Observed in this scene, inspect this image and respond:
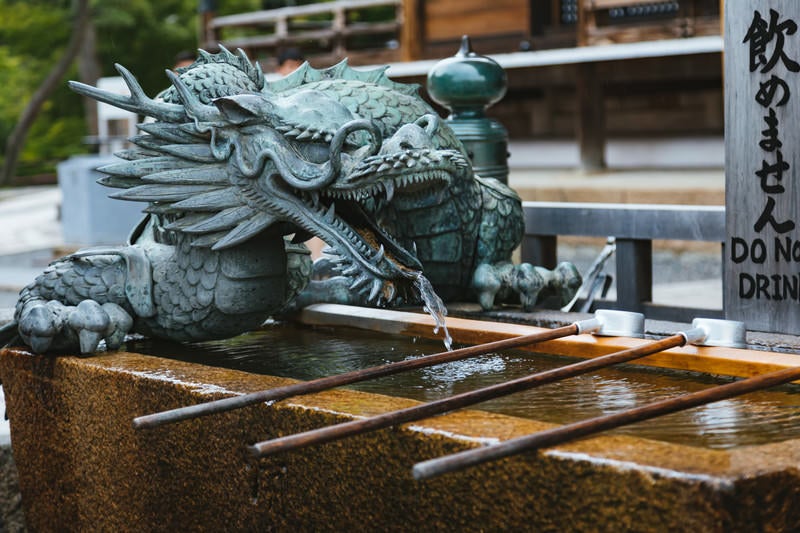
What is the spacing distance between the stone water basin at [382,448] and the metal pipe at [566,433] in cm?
5

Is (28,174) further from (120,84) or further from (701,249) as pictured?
(701,249)

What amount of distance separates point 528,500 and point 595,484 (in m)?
0.17

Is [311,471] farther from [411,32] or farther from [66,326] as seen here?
[411,32]

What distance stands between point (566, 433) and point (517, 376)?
1.20 metres

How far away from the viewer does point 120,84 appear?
60.8 feet

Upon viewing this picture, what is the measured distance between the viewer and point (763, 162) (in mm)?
3799

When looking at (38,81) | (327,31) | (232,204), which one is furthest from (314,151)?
(38,81)

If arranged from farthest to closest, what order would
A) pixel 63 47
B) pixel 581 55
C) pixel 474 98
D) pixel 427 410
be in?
pixel 63 47 < pixel 581 55 < pixel 474 98 < pixel 427 410

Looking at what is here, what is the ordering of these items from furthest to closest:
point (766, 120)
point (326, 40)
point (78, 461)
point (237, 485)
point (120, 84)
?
1. point (120, 84)
2. point (326, 40)
3. point (766, 120)
4. point (78, 461)
5. point (237, 485)

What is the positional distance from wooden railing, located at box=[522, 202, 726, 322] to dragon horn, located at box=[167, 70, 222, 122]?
2414mm

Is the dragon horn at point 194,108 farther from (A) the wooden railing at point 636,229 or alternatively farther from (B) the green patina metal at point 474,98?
(A) the wooden railing at point 636,229

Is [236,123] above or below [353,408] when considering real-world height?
above

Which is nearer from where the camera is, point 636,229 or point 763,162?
point 763,162

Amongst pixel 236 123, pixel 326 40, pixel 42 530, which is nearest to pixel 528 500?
pixel 236 123
